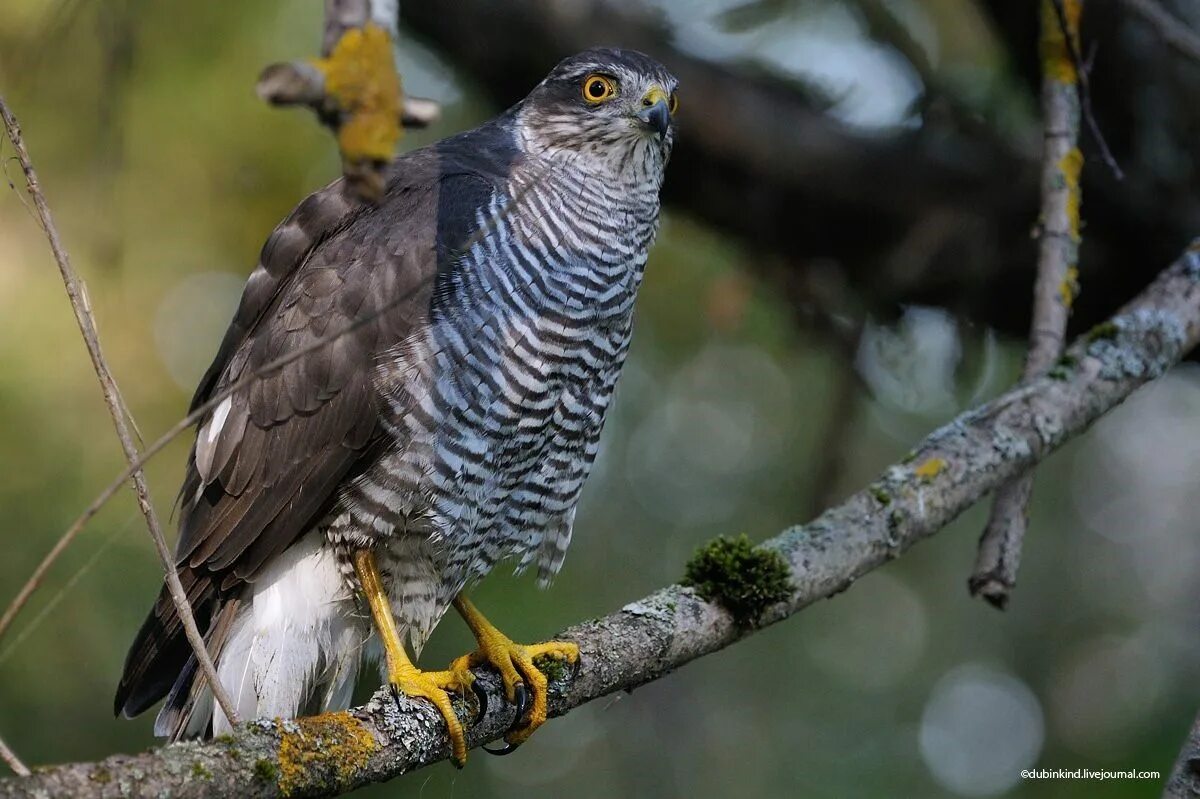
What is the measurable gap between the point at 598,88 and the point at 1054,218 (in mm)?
1588

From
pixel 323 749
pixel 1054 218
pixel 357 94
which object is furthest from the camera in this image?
pixel 1054 218

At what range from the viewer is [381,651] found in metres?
3.68

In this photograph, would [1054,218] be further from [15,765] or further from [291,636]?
[15,765]

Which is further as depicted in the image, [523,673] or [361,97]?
[523,673]

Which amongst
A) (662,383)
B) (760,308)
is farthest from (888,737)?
(760,308)

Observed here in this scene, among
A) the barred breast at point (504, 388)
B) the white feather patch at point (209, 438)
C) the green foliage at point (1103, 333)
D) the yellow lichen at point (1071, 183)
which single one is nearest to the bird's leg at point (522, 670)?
the barred breast at point (504, 388)

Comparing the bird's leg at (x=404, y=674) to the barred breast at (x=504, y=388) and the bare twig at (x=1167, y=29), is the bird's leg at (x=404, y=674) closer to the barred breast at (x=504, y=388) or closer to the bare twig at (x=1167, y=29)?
the barred breast at (x=504, y=388)

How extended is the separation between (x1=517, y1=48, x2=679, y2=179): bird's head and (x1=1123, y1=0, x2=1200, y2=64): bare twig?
1398 millimetres

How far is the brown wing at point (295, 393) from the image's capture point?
327 cm

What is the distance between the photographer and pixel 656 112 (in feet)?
12.0

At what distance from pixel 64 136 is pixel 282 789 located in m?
3.65

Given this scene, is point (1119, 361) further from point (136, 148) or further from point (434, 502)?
point (136, 148)

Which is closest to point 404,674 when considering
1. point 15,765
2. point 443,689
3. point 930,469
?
point 443,689

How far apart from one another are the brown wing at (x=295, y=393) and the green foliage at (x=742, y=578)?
959 mm
